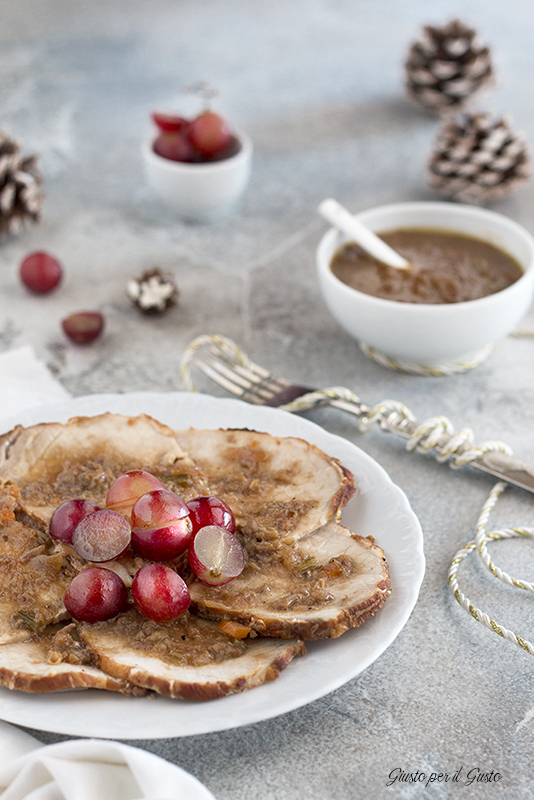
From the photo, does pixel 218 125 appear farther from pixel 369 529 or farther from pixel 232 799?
pixel 232 799

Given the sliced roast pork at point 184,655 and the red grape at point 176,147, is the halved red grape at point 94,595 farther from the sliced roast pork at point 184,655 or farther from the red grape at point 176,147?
the red grape at point 176,147

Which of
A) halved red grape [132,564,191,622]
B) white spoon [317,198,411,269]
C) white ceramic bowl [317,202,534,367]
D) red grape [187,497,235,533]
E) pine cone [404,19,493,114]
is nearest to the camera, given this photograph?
halved red grape [132,564,191,622]

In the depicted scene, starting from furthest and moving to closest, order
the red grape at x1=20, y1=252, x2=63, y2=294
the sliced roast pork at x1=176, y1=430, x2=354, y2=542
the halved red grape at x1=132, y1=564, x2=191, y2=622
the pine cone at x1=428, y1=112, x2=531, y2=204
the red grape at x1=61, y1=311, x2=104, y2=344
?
the pine cone at x1=428, y1=112, x2=531, y2=204 < the red grape at x1=20, y1=252, x2=63, y2=294 < the red grape at x1=61, y1=311, x2=104, y2=344 < the sliced roast pork at x1=176, y1=430, x2=354, y2=542 < the halved red grape at x1=132, y1=564, x2=191, y2=622

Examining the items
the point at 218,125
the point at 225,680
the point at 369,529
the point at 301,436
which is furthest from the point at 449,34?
the point at 225,680

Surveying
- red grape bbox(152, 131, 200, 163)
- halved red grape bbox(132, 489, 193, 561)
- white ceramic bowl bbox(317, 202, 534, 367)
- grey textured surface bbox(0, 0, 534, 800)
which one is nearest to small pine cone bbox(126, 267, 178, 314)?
grey textured surface bbox(0, 0, 534, 800)

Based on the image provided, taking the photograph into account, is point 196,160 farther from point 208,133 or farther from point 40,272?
point 40,272

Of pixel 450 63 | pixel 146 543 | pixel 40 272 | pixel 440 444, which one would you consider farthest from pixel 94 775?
pixel 450 63

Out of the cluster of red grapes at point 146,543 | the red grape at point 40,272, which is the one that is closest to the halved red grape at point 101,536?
the cluster of red grapes at point 146,543

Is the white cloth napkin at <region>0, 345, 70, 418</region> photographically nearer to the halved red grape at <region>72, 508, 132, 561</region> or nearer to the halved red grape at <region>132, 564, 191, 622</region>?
the halved red grape at <region>72, 508, 132, 561</region>
